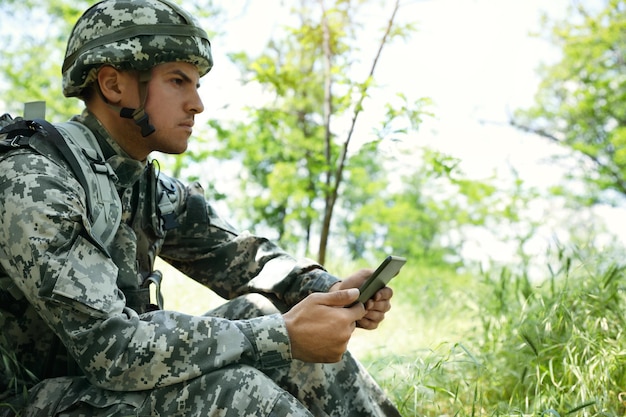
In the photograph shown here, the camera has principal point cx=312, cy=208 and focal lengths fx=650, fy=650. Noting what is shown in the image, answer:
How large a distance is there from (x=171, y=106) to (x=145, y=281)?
61cm

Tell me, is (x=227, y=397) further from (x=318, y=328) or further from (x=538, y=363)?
(x=538, y=363)

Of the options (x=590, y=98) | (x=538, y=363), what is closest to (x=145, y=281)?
(x=538, y=363)

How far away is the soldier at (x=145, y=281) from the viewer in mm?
1651

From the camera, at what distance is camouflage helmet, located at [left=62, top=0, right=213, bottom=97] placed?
2.16 metres

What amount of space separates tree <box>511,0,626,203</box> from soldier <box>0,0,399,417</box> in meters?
10.8

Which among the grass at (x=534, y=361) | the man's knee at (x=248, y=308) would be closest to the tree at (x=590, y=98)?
the grass at (x=534, y=361)

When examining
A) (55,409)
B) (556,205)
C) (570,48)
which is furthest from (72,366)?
(556,205)

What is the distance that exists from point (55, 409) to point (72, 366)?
0.27 meters

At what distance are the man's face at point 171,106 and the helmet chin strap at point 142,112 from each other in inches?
0.6

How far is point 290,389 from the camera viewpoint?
6.98ft

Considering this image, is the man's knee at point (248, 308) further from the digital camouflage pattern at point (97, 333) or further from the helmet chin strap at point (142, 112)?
the helmet chin strap at point (142, 112)

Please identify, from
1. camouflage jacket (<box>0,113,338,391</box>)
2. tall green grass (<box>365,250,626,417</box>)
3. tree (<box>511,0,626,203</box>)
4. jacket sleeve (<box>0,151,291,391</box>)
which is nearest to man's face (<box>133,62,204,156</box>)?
camouflage jacket (<box>0,113,338,391</box>)

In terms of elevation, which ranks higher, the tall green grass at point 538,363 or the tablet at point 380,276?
the tablet at point 380,276

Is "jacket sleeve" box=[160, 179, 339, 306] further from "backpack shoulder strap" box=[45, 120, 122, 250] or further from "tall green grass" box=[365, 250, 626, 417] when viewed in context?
"tall green grass" box=[365, 250, 626, 417]
